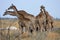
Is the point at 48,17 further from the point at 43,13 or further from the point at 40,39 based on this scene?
the point at 40,39

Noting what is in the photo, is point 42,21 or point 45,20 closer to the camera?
point 42,21

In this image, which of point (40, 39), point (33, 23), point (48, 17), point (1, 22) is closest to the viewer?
point (1, 22)

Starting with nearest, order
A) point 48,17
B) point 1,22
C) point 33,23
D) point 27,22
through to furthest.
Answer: point 1,22
point 27,22
point 33,23
point 48,17

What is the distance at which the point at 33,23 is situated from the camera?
15070 millimetres

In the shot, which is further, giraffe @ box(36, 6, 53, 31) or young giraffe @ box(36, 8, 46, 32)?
giraffe @ box(36, 6, 53, 31)

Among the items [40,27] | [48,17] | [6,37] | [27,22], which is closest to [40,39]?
[6,37]

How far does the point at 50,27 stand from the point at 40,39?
9738 millimetres

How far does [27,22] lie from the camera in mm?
14062

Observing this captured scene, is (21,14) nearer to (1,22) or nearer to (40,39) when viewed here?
(40,39)

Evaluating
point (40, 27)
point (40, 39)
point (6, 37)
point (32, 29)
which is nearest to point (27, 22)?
point (32, 29)

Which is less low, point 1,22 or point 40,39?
point 1,22

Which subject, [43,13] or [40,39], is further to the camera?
[43,13]

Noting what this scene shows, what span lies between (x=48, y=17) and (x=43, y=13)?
1.51 ft

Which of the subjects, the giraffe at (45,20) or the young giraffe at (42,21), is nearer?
the young giraffe at (42,21)
